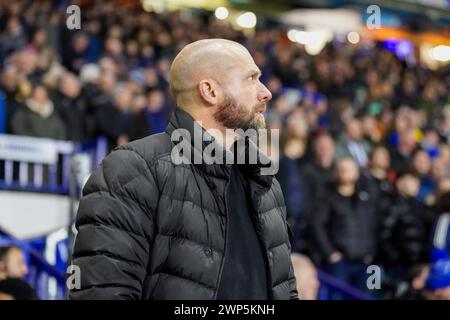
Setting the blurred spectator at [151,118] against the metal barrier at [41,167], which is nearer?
the metal barrier at [41,167]

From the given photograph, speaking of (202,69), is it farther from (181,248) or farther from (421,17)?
(421,17)

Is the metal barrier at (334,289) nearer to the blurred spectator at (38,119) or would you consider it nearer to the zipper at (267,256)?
the blurred spectator at (38,119)

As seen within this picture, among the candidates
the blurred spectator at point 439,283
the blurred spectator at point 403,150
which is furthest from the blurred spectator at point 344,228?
the blurred spectator at point 403,150

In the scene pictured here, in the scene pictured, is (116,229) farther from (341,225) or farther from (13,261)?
(341,225)

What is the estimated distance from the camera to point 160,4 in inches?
531

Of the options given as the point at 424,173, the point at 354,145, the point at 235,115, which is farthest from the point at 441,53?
the point at 235,115

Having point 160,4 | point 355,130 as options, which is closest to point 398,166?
point 355,130

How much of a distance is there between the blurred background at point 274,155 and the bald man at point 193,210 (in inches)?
87.0

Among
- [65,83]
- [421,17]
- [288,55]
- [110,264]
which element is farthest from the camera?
[421,17]

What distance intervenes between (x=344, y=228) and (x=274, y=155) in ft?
3.46

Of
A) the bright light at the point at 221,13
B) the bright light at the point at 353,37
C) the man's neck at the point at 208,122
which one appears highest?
the bright light at the point at 221,13

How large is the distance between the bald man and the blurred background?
2.21 metres

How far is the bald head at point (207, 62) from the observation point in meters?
2.50

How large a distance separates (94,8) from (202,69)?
820 centimetres
